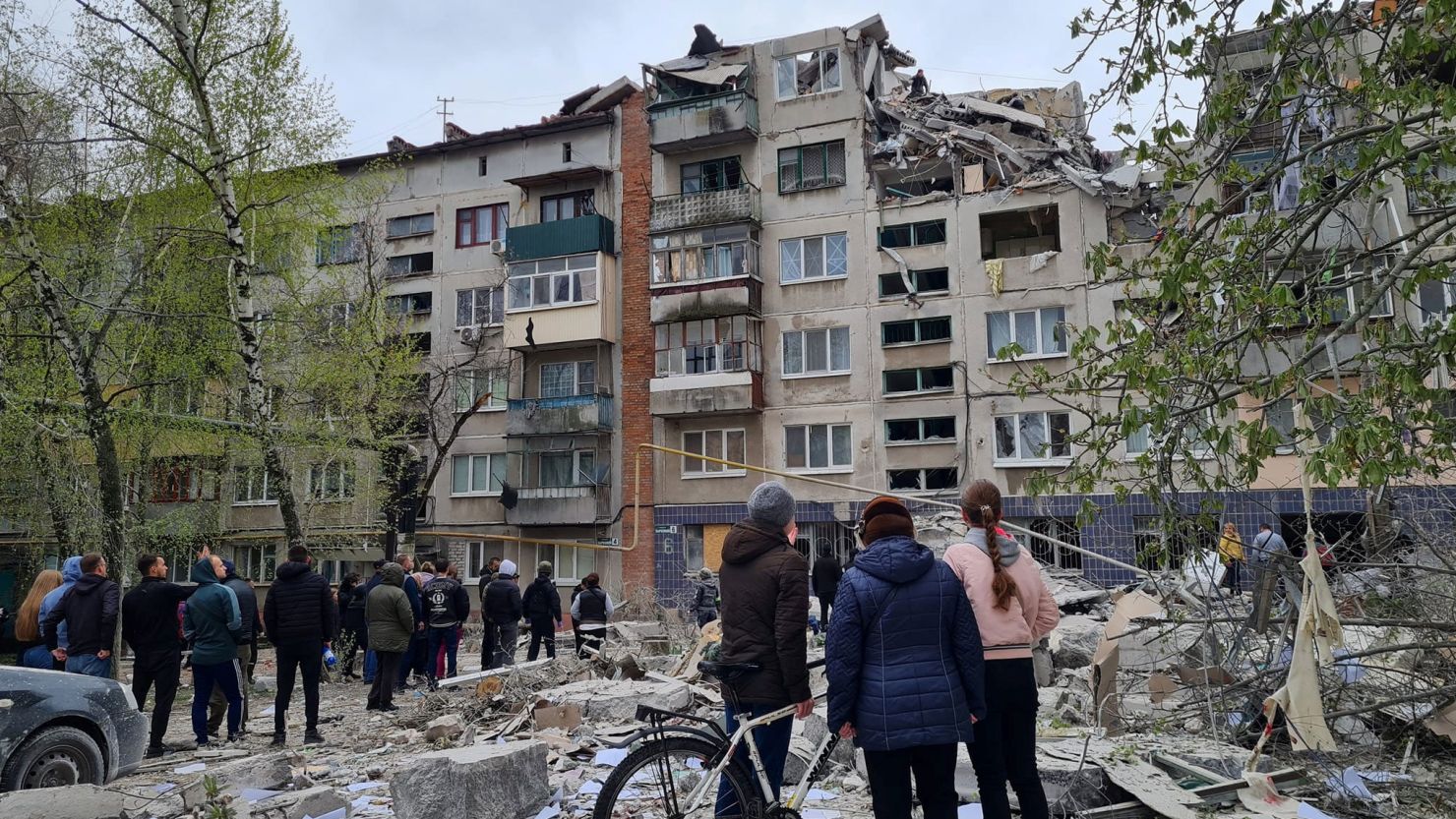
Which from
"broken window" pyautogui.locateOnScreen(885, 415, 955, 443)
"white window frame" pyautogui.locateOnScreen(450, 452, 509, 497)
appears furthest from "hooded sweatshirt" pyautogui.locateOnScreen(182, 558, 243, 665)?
"white window frame" pyautogui.locateOnScreen(450, 452, 509, 497)

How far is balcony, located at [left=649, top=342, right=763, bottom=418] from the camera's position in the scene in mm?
31031

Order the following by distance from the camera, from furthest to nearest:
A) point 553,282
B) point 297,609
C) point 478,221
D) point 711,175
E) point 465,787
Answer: point 478,221, point 553,282, point 711,175, point 297,609, point 465,787

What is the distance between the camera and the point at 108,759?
26.4 feet

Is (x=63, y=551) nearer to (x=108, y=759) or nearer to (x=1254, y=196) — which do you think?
(x=108, y=759)

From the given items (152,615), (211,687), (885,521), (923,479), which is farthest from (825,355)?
(885,521)

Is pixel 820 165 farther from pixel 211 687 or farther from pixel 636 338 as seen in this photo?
pixel 211 687

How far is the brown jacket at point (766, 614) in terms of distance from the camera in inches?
216

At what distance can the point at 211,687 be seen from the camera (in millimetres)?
10508

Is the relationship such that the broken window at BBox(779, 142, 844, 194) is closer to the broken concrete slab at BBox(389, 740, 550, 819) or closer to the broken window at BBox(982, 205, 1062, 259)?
the broken window at BBox(982, 205, 1062, 259)

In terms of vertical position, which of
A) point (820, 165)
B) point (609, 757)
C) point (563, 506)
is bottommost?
point (609, 757)

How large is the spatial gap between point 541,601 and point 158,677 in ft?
22.4

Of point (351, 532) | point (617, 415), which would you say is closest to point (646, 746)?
point (351, 532)

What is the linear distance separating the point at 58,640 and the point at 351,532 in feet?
56.2

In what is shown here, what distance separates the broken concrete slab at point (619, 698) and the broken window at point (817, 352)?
823 inches
